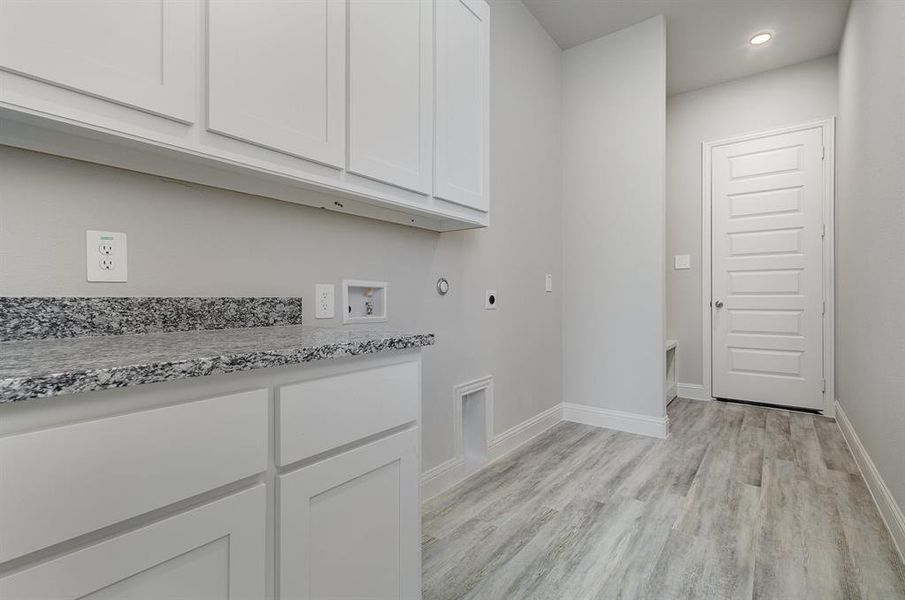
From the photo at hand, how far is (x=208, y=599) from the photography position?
0.73 metres

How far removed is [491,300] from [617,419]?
137 centimetres

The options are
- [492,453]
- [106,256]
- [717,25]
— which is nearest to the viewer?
[106,256]

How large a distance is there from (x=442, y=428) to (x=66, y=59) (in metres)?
1.78

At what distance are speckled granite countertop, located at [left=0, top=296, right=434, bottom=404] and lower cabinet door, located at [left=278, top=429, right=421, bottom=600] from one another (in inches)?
9.9

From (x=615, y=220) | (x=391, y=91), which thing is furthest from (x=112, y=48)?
(x=615, y=220)

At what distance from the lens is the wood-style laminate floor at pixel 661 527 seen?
141 cm

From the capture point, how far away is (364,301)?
170cm

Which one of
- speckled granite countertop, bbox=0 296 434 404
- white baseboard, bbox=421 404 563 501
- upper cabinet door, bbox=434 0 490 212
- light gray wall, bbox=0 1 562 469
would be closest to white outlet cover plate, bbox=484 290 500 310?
light gray wall, bbox=0 1 562 469

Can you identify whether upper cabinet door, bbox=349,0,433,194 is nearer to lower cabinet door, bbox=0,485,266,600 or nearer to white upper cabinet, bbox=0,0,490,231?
white upper cabinet, bbox=0,0,490,231

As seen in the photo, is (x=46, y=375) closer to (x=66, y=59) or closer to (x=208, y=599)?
(x=208, y=599)

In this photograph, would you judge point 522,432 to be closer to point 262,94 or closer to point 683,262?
point 262,94

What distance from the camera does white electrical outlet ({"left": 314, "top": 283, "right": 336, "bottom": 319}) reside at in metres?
1.50

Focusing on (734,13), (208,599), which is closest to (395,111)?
(208,599)

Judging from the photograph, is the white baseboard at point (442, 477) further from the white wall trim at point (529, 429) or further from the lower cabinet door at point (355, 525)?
the lower cabinet door at point (355, 525)
